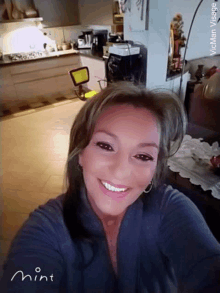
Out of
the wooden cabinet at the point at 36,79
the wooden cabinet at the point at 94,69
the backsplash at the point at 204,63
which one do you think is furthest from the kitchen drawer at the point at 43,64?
the backsplash at the point at 204,63

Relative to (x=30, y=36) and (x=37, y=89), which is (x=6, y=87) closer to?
(x=37, y=89)

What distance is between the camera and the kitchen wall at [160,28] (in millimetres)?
2211

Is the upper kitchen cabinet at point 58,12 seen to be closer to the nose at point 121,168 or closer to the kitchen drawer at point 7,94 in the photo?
the kitchen drawer at point 7,94

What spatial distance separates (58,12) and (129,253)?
13.6 feet

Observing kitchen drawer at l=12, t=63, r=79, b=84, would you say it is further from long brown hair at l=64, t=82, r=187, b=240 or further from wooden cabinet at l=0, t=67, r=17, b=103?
long brown hair at l=64, t=82, r=187, b=240

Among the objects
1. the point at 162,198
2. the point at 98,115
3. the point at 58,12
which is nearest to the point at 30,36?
the point at 58,12

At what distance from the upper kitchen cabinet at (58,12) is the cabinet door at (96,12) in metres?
0.14

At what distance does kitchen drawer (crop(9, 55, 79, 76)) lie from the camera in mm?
3564

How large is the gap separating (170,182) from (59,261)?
635 millimetres

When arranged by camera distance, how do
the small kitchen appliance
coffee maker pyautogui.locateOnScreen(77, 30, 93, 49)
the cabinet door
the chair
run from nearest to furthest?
the small kitchen appliance < the chair < the cabinet door < coffee maker pyautogui.locateOnScreen(77, 30, 93, 49)

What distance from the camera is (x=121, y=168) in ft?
1.90

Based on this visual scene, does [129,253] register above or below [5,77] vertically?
above

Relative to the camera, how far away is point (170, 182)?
1.05 meters

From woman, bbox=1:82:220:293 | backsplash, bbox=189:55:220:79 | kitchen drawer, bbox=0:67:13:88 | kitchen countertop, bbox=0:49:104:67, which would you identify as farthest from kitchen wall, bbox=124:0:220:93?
kitchen drawer, bbox=0:67:13:88
